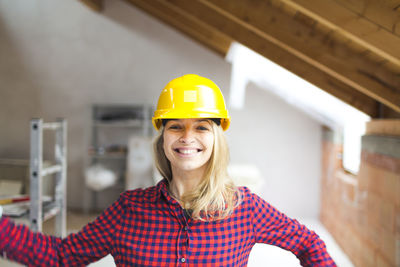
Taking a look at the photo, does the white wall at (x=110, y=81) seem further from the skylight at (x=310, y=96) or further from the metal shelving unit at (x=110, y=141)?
the skylight at (x=310, y=96)

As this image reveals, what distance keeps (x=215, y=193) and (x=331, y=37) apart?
4.43ft

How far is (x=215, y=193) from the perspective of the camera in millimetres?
1188

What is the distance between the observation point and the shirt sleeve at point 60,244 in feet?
3.51

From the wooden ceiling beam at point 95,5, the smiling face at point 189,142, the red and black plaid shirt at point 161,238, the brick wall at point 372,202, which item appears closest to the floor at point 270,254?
the brick wall at point 372,202

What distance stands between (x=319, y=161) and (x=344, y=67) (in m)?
2.86

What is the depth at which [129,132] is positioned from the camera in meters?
4.95

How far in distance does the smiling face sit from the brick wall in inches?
64.3

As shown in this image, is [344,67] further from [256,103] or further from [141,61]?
[141,61]

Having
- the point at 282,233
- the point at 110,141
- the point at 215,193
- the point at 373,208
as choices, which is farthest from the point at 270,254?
the point at 110,141

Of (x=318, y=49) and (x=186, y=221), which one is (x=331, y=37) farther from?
(x=186, y=221)

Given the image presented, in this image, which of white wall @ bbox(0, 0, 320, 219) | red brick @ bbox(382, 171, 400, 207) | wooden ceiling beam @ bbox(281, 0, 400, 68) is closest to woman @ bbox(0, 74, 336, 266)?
wooden ceiling beam @ bbox(281, 0, 400, 68)

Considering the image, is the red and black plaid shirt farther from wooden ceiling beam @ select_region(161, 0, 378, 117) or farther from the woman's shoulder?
wooden ceiling beam @ select_region(161, 0, 378, 117)

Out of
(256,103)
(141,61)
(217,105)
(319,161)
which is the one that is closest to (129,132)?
(141,61)

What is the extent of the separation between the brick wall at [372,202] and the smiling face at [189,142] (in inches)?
64.3
